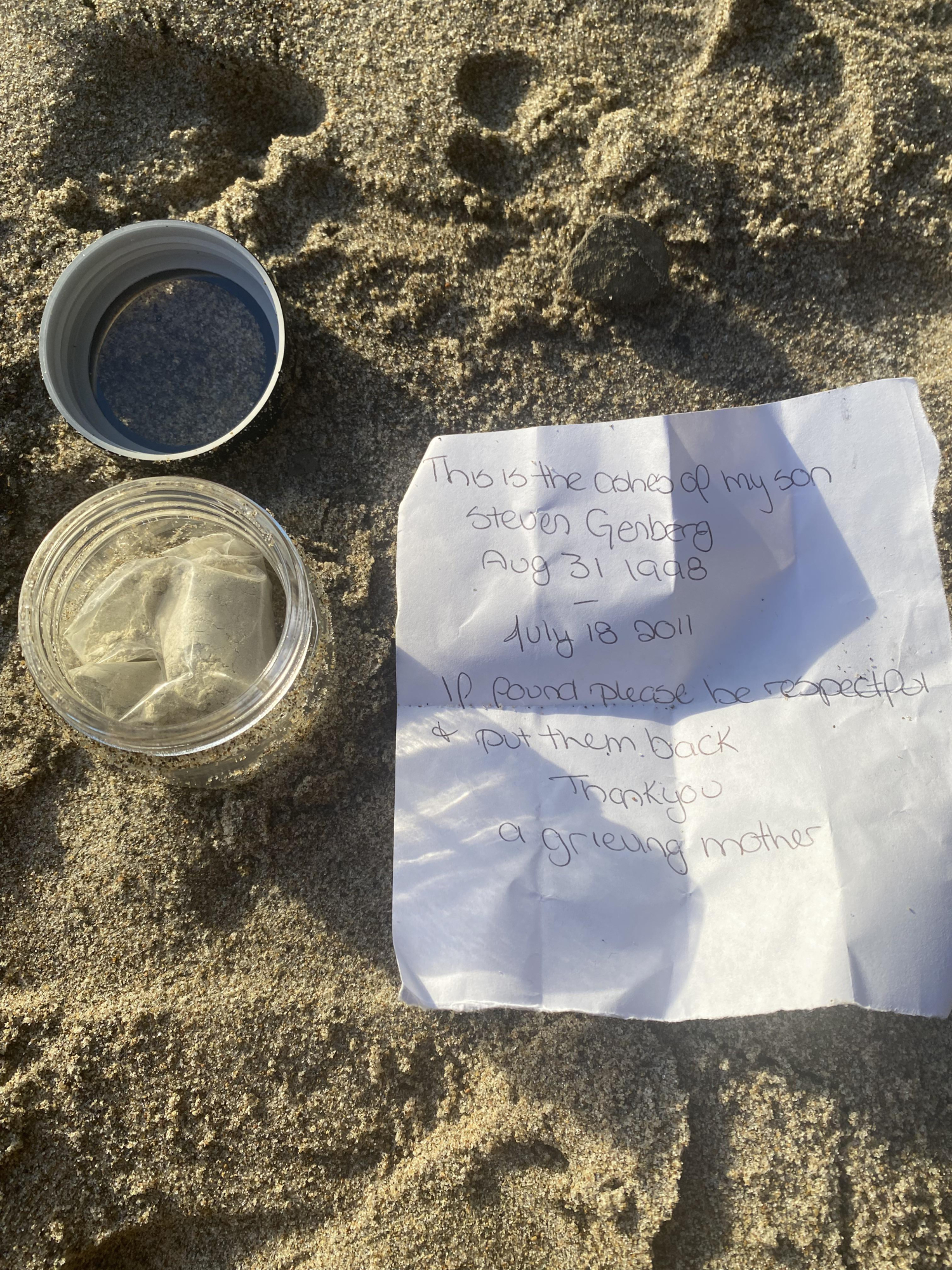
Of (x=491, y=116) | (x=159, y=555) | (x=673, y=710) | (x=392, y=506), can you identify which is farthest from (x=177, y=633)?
(x=491, y=116)

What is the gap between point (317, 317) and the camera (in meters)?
0.95

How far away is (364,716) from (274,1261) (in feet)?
1.95

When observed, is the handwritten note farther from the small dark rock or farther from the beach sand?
the small dark rock

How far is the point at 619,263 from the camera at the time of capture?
895 mm

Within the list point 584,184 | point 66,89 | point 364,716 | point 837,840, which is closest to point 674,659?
point 837,840

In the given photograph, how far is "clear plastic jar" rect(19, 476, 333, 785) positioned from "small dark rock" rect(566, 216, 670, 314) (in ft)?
1.53

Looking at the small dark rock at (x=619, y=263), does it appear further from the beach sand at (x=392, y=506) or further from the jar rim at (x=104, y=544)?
the jar rim at (x=104, y=544)

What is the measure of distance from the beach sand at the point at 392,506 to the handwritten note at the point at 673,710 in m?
0.04

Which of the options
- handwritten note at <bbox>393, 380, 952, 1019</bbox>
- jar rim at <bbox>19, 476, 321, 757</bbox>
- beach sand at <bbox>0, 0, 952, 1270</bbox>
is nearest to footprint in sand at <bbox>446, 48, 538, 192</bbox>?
beach sand at <bbox>0, 0, 952, 1270</bbox>

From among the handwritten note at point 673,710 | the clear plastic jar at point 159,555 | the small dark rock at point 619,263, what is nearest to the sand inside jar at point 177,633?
the clear plastic jar at point 159,555

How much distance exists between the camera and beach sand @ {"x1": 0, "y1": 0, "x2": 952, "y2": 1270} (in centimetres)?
82

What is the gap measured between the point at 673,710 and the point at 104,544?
71 centimetres

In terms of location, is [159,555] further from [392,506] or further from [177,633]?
[392,506]

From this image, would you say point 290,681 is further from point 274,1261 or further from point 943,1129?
point 943,1129
